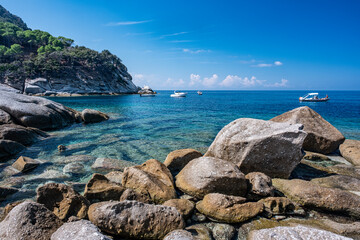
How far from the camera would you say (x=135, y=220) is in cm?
456

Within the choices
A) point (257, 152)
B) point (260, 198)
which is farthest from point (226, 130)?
point (260, 198)

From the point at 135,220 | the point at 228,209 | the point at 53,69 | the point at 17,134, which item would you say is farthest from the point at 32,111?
the point at 53,69

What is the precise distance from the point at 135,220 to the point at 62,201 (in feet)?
7.53

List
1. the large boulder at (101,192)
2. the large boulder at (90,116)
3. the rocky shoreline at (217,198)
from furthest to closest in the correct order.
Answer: the large boulder at (90,116) < the large boulder at (101,192) < the rocky shoreline at (217,198)

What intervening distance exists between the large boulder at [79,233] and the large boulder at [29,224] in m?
0.45

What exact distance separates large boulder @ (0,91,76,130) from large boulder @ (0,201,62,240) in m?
15.4

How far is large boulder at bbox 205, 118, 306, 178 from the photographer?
7445 mm

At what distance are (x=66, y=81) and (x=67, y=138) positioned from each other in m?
78.3

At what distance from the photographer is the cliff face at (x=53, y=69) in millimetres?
73375

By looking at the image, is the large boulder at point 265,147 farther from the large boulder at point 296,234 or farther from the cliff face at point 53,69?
the cliff face at point 53,69

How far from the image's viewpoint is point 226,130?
27.8 feet

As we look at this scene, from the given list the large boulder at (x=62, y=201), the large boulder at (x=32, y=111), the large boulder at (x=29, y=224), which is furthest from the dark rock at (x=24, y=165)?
the large boulder at (x=32, y=111)

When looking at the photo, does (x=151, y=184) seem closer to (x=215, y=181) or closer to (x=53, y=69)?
(x=215, y=181)

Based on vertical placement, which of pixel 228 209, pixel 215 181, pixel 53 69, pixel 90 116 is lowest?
pixel 228 209
